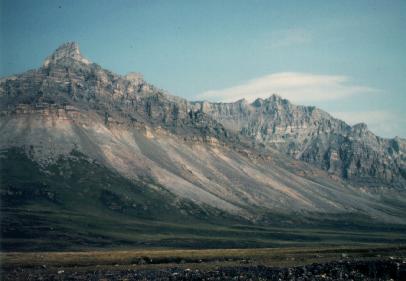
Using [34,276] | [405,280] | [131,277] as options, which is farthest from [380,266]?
[34,276]

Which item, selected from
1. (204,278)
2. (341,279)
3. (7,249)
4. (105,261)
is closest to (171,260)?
(105,261)

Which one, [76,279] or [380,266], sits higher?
[380,266]

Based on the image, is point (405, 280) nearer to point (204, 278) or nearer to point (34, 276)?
point (204, 278)

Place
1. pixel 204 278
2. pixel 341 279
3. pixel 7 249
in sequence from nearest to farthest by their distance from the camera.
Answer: pixel 341 279, pixel 204 278, pixel 7 249

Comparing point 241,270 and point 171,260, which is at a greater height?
point 241,270

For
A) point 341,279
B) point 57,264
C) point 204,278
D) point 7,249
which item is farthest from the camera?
point 7,249

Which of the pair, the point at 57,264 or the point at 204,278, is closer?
the point at 204,278

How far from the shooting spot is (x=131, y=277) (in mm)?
58375

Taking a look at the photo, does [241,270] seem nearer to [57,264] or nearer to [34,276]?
[34,276]

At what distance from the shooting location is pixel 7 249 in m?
199

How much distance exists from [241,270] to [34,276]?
25.9 meters

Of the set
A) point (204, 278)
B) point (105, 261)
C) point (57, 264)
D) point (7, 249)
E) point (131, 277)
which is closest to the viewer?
point (204, 278)

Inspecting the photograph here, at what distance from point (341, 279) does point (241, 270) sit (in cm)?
1435

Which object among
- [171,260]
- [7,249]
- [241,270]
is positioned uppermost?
[241,270]
